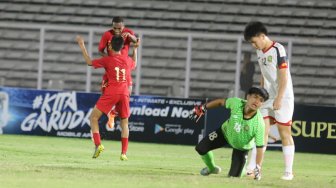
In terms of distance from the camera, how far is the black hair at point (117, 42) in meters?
16.8

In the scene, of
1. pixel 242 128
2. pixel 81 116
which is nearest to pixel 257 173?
pixel 242 128

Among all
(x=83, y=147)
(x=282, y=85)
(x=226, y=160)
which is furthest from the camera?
(x=83, y=147)

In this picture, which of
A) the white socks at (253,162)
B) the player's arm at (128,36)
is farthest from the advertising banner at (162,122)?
the white socks at (253,162)

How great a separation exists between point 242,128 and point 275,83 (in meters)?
0.91

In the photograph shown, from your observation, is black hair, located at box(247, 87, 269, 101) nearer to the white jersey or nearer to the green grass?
the white jersey

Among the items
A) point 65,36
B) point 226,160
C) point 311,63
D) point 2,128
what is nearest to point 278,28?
point 311,63

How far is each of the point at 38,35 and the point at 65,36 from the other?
0.65 m

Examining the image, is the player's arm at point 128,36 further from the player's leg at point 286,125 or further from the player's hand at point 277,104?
the player's hand at point 277,104

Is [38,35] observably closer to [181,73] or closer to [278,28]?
[181,73]

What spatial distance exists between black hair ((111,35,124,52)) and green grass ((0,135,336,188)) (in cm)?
179

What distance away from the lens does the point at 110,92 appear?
680 inches

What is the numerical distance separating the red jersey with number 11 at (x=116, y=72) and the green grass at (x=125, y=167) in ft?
3.71

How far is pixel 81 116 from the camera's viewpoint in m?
24.4

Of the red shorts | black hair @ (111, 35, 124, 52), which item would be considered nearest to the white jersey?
black hair @ (111, 35, 124, 52)
